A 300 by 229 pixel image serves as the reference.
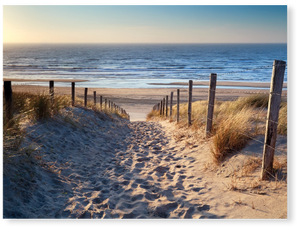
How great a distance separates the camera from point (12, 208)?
113 inches

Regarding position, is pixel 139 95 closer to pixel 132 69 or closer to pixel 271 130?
pixel 271 130

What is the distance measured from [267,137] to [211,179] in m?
1.27

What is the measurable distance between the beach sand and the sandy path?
13 millimetres

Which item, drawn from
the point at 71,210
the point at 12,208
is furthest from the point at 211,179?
the point at 12,208

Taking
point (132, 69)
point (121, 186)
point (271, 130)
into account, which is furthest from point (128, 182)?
point (132, 69)

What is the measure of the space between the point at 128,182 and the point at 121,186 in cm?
21

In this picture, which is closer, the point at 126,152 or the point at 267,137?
the point at 267,137

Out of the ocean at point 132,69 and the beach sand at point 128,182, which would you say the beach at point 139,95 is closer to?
the ocean at point 132,69

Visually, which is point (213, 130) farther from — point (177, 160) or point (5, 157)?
point (5, 157)

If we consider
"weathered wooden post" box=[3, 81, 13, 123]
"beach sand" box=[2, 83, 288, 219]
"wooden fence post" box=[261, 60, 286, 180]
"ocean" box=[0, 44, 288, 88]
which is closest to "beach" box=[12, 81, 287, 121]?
"ocean" box=[0, 44, 288, 88]

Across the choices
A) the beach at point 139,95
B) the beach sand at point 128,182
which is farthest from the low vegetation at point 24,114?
the beach at point 139,95

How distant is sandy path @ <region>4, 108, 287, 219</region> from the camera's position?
3.14 m

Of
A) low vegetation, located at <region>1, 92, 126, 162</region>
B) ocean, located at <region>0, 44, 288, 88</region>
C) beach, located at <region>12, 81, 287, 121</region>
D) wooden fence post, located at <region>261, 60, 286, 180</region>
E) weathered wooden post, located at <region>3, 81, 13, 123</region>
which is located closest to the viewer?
wooden fence post, located at <region>261, 60, 286, 180</region>

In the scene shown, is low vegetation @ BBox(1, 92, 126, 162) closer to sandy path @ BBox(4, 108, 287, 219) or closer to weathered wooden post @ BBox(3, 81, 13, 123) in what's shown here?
weathered wooden post @ BBox(3, 81, 13, 123)
